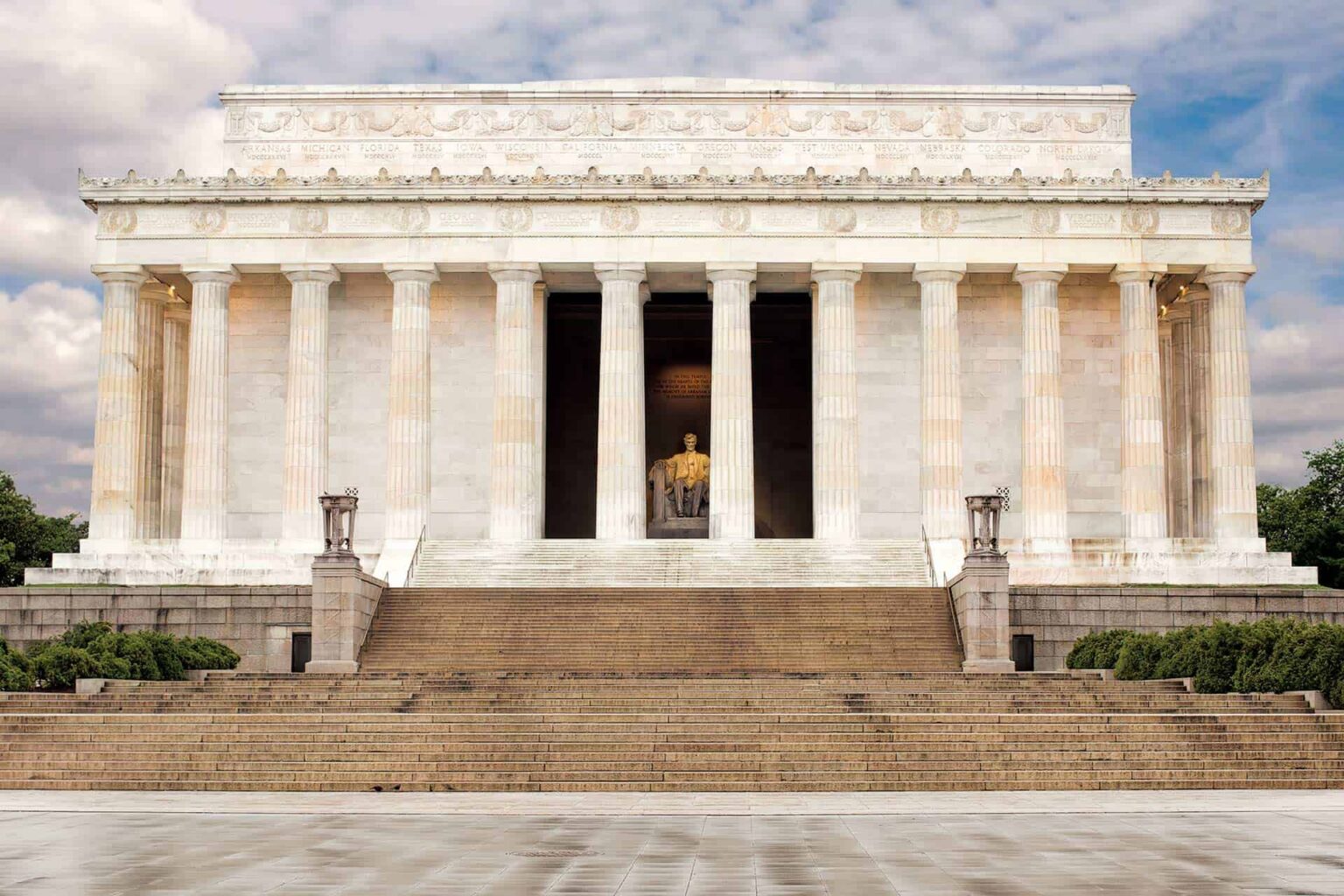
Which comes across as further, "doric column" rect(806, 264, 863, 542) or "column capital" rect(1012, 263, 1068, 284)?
"column capital" rect(1012, 263, 1068, 284)

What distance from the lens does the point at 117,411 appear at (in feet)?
181

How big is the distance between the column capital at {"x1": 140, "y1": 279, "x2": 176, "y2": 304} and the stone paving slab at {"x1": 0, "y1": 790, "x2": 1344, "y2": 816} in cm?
3448

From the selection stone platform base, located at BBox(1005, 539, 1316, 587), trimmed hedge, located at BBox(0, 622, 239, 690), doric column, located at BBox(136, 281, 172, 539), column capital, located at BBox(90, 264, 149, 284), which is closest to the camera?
trimmed hedge, located at BBox(0, 622, 239, 690)

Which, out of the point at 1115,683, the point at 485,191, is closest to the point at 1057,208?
the point at 485,191

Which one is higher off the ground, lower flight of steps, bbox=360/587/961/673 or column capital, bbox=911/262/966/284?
column capital, bbox=911/262/966/284

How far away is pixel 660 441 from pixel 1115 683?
36.5 meters

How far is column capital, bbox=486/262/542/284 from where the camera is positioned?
55219 mm

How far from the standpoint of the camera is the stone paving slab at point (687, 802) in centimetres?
2244

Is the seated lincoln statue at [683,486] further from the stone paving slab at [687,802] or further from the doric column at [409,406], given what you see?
the stone paving slab at [687,802]

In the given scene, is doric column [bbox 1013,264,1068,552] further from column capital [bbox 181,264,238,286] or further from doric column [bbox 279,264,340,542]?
column capital [bbox 181,264,238,286]

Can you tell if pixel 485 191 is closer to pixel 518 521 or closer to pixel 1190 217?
pixel 518 521

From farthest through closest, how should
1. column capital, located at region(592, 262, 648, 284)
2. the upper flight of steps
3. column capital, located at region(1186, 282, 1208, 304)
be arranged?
1. column capital, located at region(1186, 282, 1208, 304)
2. column capital, located at region(592, 262, 648, 284)
3. the upper flight of steps

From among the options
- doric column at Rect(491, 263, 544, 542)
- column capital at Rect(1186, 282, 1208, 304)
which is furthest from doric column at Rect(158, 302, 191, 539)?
column capital at Rect(1186, 282, 1208, 304)

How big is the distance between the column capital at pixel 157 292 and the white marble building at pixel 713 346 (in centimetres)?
17
